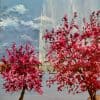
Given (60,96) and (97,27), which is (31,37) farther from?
(97,27)

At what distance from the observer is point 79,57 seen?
3.33m

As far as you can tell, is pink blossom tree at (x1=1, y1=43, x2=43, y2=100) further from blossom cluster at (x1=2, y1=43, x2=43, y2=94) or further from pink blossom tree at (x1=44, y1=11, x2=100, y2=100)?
pink blossom tree at (x1=44, y1=11, x2=100, y2=100)

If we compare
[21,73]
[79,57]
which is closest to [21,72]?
[21,73]

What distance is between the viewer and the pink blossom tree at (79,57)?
3.29m

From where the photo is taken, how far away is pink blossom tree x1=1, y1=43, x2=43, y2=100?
3.60 metres

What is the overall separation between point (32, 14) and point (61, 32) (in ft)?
8.89

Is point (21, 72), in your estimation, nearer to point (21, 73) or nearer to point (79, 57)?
point (21, 73)

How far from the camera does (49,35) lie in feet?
11.4

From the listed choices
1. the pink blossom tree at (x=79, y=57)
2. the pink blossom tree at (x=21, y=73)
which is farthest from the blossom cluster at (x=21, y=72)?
the pink blossom tree at (x=79, y=57)

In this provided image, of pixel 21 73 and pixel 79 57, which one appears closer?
pixel 79 57

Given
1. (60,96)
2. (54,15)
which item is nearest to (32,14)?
(54,15)

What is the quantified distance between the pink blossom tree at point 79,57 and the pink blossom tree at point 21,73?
31 cm

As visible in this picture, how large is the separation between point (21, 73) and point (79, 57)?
62 cm

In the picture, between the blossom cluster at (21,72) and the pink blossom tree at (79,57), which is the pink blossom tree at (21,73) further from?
the pink blossom tree at (79,57)
